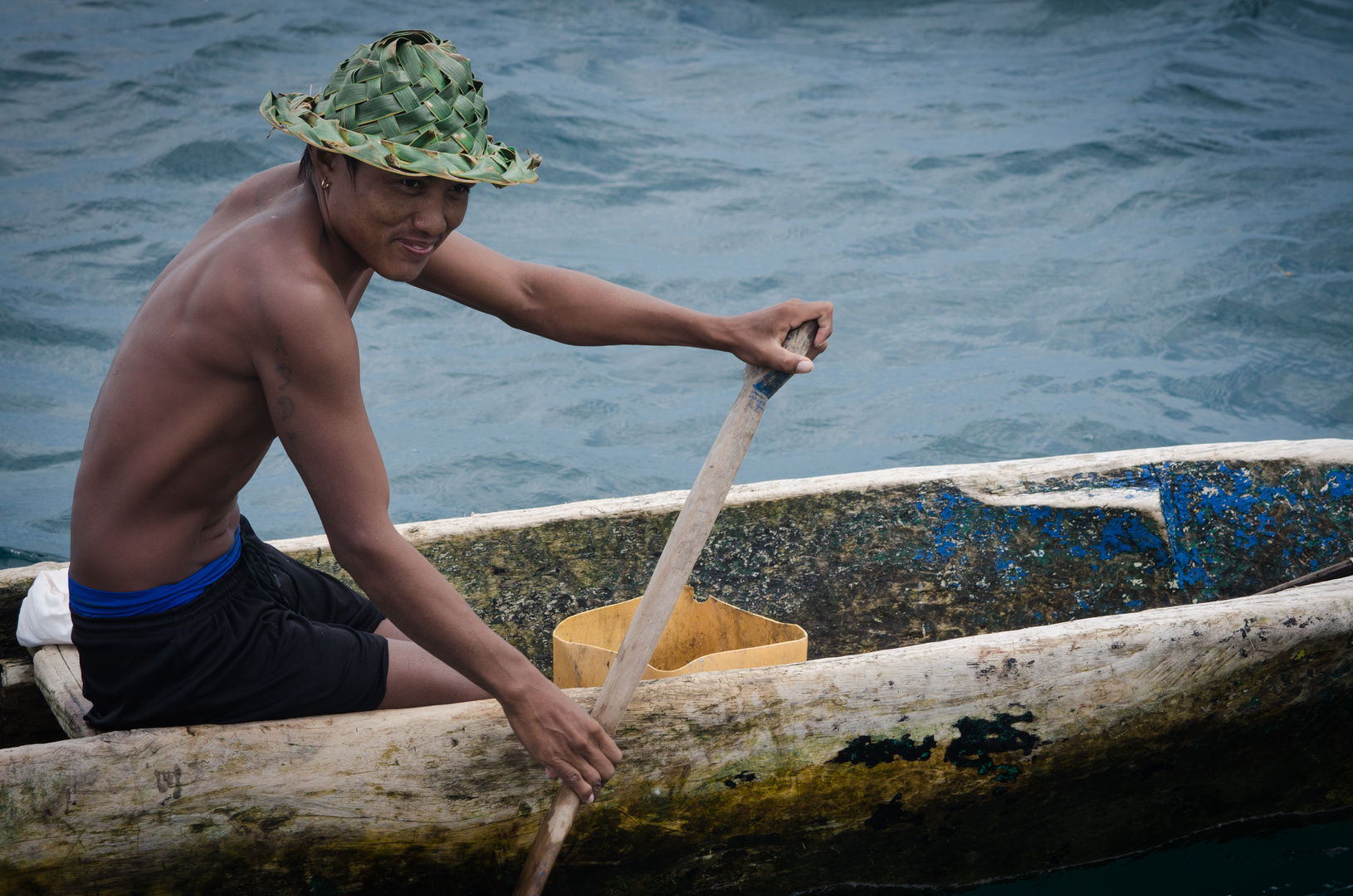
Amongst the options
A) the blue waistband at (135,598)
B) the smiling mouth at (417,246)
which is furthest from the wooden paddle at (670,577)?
the blue waistband at (135,598)

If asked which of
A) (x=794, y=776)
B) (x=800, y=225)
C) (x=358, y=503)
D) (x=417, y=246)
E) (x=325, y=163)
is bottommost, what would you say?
(x=800, y=225)

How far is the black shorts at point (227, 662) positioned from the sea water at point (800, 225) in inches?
65.2

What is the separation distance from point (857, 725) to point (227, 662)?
3.78 ft

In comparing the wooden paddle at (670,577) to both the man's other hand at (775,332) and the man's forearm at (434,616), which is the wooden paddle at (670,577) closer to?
the man's other hand at (775,332)

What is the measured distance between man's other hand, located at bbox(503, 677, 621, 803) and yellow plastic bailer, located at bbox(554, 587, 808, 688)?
0.39 metres

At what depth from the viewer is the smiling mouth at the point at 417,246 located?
1.55 m

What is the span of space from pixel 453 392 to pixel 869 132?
21.2 ft

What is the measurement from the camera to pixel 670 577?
1.91 meters

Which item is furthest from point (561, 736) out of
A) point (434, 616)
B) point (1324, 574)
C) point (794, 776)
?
point (1324, 574)

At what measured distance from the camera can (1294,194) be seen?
952cm

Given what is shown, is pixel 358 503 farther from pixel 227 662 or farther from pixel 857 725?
pixel 857 725

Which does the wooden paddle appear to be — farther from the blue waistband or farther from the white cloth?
the white cloth

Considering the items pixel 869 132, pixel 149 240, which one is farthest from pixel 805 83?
pixel 149 240

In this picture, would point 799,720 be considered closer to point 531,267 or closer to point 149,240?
point 531,267
